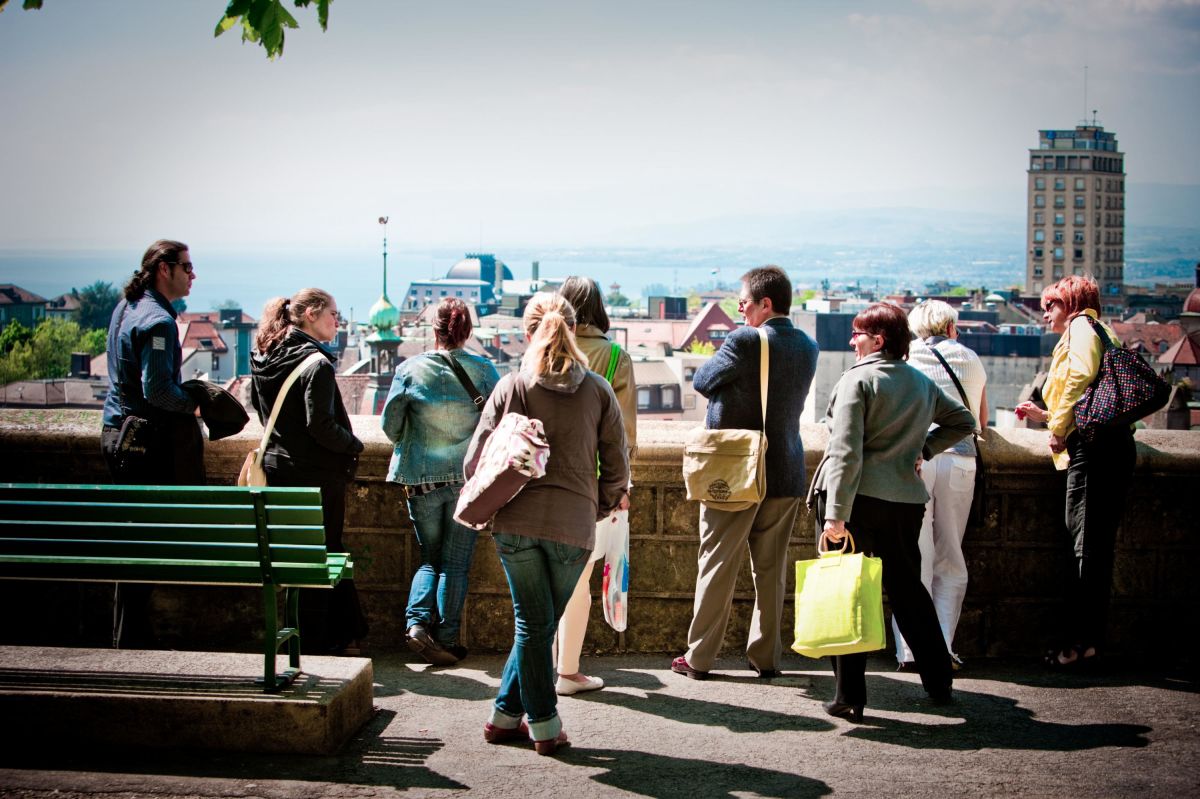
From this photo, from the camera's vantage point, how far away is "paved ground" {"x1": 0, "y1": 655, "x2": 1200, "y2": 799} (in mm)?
3701

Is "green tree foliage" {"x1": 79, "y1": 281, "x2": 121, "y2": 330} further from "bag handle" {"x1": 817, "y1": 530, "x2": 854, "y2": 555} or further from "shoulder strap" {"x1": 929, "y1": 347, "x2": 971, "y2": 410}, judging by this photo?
"bag handle" {"x1": 817, "y1": 530, "x2": 854, "y2": 555}

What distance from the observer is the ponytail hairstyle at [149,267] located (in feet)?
15.5

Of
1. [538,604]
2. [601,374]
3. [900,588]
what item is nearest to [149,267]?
[601,374]

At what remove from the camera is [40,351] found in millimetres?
100938

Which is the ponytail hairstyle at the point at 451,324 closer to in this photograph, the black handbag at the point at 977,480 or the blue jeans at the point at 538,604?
the blue jeans at the point at 538,604

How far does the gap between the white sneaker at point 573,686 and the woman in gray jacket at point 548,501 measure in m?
0.71

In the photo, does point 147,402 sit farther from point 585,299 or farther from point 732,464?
point 732,464

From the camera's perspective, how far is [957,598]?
504 centimetres

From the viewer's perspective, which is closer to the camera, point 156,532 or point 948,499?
point 156,532

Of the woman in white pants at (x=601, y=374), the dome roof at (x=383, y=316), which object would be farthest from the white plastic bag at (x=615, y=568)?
the dome roof at (x=383, y=316)

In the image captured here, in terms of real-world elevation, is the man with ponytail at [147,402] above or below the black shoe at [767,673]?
above

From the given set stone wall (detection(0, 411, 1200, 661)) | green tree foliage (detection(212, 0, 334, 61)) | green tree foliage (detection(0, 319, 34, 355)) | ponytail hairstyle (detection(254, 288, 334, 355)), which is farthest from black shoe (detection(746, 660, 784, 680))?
green tree foliage (detection(0, 319, 34, 355))

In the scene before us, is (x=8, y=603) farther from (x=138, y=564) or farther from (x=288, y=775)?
(x=288, y=775)

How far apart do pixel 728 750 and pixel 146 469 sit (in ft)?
7.78
